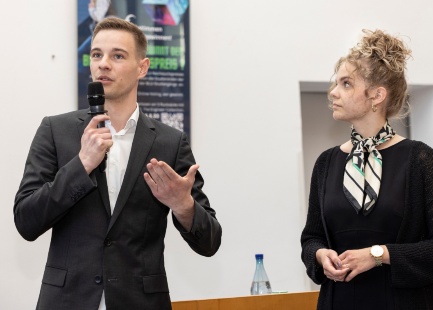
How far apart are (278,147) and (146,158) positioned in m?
2.47

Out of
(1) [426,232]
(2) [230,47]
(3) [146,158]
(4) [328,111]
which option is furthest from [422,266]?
(4) [328,111]

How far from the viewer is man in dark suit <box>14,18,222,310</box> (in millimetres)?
1956

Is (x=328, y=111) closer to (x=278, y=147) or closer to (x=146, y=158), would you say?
(x=278, y=147)

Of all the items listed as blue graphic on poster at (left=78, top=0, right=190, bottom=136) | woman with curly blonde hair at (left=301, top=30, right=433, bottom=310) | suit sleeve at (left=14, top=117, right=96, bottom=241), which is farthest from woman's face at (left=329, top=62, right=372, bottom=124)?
blue graphic on poster at (left=78, top=0, right=190, bottom=136)

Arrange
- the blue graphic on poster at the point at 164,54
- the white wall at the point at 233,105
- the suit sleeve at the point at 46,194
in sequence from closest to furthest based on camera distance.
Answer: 1. the suit sleeve at the point at 46,194
2. the white wall at the point at 233,105
3. the blue graphic on poster at the point at 164,54

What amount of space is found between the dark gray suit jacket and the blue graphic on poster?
2071 millimetres

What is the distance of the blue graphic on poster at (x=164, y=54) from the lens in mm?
4285

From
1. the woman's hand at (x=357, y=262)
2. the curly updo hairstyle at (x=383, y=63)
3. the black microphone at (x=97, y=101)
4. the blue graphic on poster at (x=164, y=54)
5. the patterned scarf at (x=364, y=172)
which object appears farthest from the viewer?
the blue graphic on poster at (x=164, y=54)

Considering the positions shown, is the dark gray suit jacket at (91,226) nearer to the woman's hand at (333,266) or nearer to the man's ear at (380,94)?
the woman's hand at (333,266)

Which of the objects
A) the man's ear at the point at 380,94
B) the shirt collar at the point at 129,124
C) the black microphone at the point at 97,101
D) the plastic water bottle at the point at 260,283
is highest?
the man's ear at the point at 380,94

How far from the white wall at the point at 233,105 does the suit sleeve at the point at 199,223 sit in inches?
78.8

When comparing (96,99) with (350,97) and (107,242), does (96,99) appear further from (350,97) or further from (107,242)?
→ (350,97)

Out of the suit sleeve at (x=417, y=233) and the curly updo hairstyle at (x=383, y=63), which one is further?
the curly updo hairstyle at (x=383, y=63)

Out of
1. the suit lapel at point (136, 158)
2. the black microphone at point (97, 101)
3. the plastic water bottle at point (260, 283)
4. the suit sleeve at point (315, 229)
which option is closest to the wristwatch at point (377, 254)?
the suit sleeve at point (315, 229)
